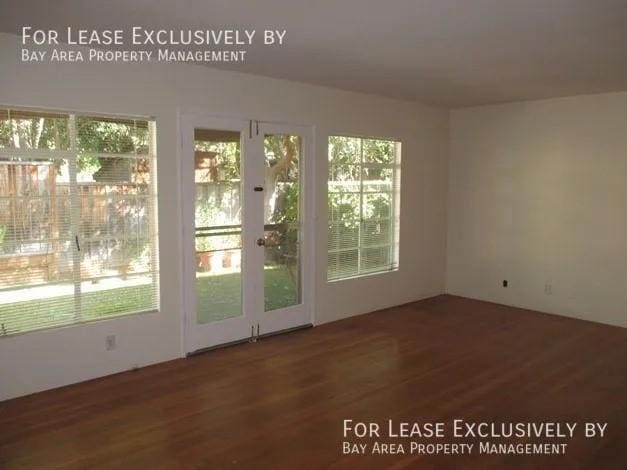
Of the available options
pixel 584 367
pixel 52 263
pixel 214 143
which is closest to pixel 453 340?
pixel 584 367

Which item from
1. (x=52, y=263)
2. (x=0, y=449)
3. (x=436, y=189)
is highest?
(x=436, y=189)

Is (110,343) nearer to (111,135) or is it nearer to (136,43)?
(111,135)

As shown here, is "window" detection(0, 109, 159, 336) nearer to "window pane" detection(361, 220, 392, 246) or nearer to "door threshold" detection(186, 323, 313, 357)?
"door threshold" detection(186, 323, 313, 357)

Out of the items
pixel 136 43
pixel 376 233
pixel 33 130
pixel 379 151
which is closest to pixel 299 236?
pixel 376 233

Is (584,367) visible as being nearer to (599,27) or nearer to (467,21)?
(599,27)

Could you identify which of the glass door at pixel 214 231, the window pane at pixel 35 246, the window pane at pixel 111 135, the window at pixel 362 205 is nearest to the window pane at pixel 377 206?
Result: the window at pixel 362 205

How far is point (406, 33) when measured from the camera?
Answer: 3.21 metres

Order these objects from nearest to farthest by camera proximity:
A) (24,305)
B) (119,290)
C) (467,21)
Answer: (467,21) < (24,305) < (119,290)

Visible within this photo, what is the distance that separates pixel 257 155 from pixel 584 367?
10.8 feet

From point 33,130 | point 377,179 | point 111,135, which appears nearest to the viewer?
point 33,130

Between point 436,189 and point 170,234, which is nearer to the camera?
point 170,234

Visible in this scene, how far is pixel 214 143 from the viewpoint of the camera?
14.3ft

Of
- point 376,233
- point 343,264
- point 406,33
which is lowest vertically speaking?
point 343,264

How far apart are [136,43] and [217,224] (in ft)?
5.28
